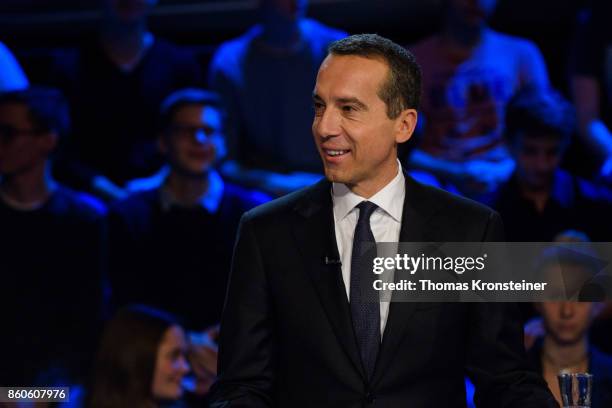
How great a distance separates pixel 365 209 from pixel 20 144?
8.46ft

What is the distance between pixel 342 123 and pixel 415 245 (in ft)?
1.07

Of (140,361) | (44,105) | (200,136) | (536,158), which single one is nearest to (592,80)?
(536,158)

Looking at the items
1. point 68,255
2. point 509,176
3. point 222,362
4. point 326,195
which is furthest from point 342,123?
point 68,255

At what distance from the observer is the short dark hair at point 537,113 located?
3918 mm

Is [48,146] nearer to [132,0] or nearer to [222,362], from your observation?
[132,0]

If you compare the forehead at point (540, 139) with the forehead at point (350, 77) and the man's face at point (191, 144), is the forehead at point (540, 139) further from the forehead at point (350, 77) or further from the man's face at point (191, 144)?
the forehead at point (350, 77)

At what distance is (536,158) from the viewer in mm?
3979

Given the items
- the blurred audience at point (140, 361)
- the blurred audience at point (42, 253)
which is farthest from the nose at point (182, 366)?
the blurred audience at point (42, 253)

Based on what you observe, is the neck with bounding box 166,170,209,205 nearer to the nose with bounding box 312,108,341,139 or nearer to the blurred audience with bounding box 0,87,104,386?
the blurred audience with bounding box 0,87,104,386

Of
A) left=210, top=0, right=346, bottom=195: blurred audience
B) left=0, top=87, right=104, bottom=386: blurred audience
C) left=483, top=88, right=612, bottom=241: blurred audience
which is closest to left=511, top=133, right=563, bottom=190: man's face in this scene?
left=483, top=88, right=612, bottom=241: blurred audience

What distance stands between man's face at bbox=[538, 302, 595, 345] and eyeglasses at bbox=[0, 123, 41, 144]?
245 centimetres

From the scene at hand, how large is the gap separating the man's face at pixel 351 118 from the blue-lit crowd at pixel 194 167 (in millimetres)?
2004

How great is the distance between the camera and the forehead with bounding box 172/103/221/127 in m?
4.07

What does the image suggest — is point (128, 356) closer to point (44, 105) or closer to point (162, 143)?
point (162, 143)
